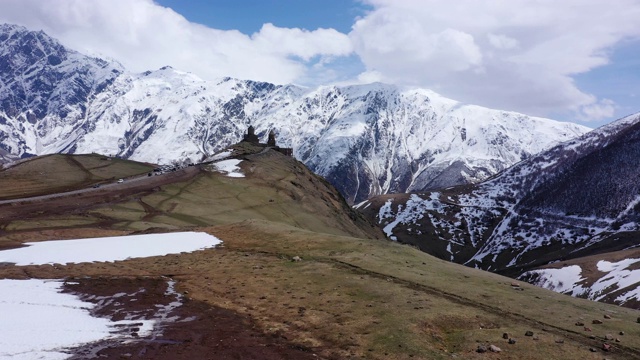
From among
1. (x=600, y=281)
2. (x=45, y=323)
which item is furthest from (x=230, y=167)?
(x=45, y=323)

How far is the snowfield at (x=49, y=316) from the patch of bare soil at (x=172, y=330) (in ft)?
1.73

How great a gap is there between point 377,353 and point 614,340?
12061mm

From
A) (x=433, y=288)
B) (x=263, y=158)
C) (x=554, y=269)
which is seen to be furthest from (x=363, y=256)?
(x=554, y=269)

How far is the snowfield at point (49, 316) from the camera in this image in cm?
2222

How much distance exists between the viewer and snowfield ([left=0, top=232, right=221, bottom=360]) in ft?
72.9

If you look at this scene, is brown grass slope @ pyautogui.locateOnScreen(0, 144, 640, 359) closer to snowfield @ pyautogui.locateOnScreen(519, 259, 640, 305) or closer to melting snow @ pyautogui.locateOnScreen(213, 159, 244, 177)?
melting snow @ pyautogui.locateOnScreen(213, 159, 244, 177)

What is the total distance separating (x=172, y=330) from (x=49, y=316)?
8.01m

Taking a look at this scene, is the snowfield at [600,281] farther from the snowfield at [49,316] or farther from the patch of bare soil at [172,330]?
the snowfield at [49,316]

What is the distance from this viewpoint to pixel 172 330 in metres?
26.2

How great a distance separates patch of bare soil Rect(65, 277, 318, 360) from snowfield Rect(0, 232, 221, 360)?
0.53 m

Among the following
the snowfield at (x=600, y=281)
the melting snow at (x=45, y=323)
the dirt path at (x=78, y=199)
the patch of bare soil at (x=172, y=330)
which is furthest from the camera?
the snowfield at (x=600, y=281)

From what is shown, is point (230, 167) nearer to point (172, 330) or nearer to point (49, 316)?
point (49, 316)

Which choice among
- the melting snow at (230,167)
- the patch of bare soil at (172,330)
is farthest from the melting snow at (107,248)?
the melting snow at (230,167)

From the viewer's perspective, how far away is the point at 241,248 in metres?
53.3
